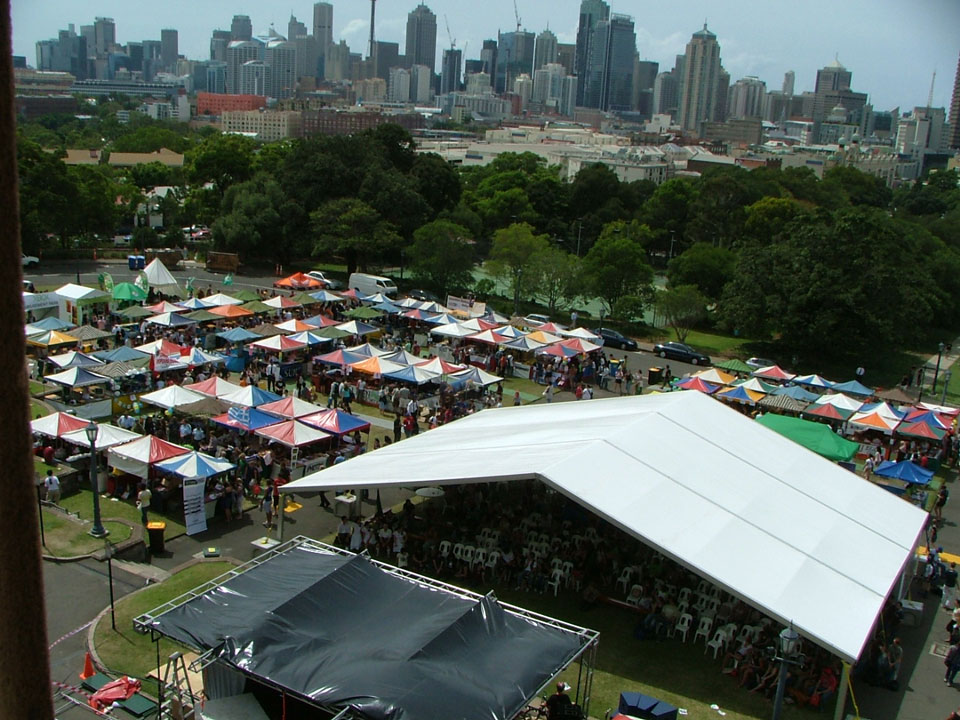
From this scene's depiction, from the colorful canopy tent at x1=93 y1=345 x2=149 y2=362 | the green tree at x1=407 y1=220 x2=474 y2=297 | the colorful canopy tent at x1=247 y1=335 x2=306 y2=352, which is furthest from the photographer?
the green tree at x1=407 y1=220 x2=474 y2=297

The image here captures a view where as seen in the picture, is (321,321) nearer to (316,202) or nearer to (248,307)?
(248,307)

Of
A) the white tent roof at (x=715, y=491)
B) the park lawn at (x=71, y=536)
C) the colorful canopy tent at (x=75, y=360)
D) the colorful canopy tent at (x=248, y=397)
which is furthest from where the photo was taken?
the colorful canopy tent at (x=75, y=360)

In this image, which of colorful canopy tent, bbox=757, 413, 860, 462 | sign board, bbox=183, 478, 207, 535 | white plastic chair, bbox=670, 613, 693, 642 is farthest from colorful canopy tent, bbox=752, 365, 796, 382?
sign board, bbox=183, 478, 207, 535

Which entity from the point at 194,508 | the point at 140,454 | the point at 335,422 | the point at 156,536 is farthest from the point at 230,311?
the point at 156,536

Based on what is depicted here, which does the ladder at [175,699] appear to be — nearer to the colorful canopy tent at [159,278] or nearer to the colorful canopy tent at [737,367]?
the colorful canopy tent at [737,367]

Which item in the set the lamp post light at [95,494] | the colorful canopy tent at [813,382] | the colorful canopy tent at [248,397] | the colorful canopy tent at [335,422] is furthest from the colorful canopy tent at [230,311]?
the colorful canopy tent at [813,382]

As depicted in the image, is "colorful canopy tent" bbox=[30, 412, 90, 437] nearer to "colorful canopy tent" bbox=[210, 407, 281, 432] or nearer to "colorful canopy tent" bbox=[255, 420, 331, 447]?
"colorful canopy tent" bbox=[210, 407, 281, 432]

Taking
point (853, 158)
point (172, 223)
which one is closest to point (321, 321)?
point (172, 223)
